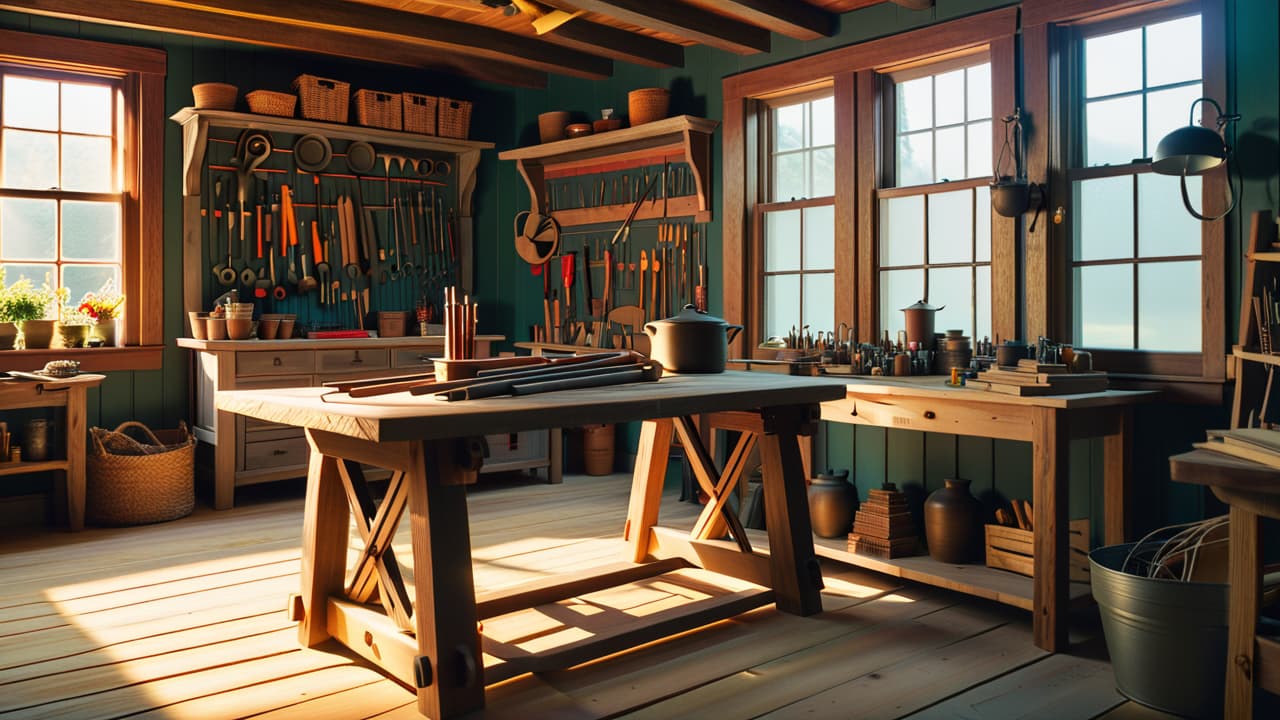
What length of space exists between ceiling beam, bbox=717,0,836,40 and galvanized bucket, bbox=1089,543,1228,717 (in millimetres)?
3210

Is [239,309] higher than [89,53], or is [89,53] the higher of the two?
[89,53]

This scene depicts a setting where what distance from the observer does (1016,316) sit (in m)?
4.58

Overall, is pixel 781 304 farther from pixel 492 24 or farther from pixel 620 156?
pixel 492 24

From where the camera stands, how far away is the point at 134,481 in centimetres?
543

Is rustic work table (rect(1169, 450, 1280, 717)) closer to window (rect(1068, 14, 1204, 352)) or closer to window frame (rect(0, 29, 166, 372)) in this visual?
window (rect(1068, 14, 1204, 352))

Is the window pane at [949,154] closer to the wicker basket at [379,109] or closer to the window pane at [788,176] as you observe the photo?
the window pane at [788,176]

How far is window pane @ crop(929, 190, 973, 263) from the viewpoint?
4859 millimetres

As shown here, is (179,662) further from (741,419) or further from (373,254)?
(373,254)

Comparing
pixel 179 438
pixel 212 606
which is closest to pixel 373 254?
pixel 179 438

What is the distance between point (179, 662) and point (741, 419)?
2189 mm

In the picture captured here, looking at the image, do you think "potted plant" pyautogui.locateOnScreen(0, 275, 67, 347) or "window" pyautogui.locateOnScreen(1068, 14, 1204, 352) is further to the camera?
"potted plant" pyautogui.locateOnScreen(0, 275, 67, 347)

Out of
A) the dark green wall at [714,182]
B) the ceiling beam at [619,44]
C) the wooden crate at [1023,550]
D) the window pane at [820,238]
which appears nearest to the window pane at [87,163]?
the dark green wall at [714,182]

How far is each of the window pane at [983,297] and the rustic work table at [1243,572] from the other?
2.24 metres

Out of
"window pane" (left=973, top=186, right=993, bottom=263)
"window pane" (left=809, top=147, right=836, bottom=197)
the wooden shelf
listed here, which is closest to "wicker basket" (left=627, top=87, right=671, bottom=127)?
the wooden shelf
